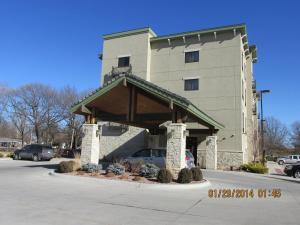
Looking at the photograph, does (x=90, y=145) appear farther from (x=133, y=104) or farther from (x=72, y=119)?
(x=72, y=119)

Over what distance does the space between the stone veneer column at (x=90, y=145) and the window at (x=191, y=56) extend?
1643cm

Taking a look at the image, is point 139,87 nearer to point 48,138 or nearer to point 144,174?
point 144,174

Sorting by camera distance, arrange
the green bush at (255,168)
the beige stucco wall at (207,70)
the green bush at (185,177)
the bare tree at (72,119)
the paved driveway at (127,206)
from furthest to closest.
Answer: the bare tree at (72,119) → the beige stucco wall at (207,70) → the green bush at (255,168) → the green bush at (185,177) → the paved driveway at (127,206)

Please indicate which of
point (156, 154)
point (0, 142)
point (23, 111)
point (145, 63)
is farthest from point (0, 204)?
point (0, 142)

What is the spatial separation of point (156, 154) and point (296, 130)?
90187 millimetres

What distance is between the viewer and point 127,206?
9625 mm

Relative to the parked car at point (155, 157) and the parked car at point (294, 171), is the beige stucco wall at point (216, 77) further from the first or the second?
the parked car at point (155, 157)

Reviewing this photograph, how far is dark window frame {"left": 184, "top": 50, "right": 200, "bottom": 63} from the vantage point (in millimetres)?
32500

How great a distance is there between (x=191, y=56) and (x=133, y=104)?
1606cm

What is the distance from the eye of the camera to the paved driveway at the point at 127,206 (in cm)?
788

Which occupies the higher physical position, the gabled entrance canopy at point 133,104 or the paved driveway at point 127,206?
the gabled entrance canopy at point 133,104

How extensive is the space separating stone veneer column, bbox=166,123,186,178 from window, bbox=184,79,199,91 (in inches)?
624

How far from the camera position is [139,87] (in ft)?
57.6

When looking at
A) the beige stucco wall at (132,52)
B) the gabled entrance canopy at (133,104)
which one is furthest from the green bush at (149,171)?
the beige stucco wall at (132,52)
